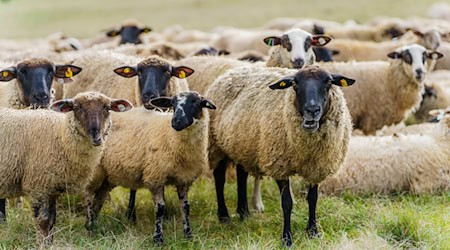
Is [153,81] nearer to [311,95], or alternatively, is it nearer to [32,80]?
[32,80]

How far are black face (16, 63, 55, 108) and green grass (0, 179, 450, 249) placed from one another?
1.16 m

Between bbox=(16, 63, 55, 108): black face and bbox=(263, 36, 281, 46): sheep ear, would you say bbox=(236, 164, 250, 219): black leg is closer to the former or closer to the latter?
bbox=(263, 36, 281, 46): sheep ear

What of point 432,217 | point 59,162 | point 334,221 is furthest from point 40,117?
point 432,217

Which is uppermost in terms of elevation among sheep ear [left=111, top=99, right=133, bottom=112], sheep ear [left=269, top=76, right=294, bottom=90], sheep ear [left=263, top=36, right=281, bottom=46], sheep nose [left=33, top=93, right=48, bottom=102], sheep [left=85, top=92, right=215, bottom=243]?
sheep ear [left=269, top=76, right=294, bottom=90]

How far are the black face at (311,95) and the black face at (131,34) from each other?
28.5 feet

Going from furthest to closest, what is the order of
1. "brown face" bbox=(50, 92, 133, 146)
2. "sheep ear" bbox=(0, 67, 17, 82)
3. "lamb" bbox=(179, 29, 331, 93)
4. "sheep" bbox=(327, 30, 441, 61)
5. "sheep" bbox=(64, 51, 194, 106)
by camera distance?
"sheep" bbox=(327, 30, 441, 61) < "lamb" bbox=(179, 29, 331, 93) < "sheep" bbox=(64, 51, 194, 106) < "sheep ear" bbox=(0, 67, 17, 82) < "brown face" bbox=(50, 92, 133, 146)

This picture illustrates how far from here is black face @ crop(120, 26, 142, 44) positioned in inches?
612

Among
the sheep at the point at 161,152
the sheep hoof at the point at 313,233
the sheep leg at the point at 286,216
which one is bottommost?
the sheep hoof at the point at 313,233

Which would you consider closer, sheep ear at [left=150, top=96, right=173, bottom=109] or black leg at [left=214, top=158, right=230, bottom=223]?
sheep ear at [left=150, top=96, right=173, bottom=109]

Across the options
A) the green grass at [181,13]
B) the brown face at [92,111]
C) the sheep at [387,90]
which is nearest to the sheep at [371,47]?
the sheep at [387,90]

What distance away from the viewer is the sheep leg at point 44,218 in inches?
280

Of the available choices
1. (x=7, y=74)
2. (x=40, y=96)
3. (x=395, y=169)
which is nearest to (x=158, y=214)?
(x=40, y=96)

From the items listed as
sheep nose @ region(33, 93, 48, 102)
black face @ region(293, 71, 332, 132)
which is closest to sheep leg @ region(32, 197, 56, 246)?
sheep nose @ region(33, 93, 48, 102)

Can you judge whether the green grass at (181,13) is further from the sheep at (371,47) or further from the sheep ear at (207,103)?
the sheep ear at (207,103)
